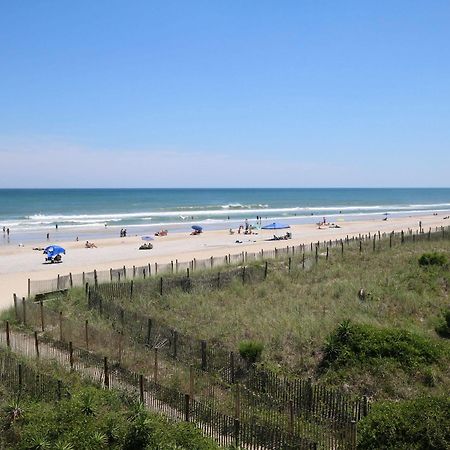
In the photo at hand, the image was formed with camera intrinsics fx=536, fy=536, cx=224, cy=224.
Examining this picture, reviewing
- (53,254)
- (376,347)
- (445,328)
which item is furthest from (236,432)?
(53,254)

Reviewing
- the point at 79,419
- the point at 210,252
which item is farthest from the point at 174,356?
the point at 210,252

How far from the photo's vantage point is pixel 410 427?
11719mm

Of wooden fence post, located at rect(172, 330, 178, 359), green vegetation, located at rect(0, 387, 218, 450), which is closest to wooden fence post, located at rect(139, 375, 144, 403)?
green vegetation, located at rect(0, 387, 218, 450)

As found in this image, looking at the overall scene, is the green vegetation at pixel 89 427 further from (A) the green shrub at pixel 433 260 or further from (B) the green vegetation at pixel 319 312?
(A) the green shrub at pixel 433 260

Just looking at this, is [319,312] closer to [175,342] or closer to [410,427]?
[175,342]

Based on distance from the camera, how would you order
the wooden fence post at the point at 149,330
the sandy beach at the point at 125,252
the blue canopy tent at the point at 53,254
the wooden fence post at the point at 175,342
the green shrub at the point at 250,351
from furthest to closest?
the blue canopy tent at the point at 53,254, the sandy beach at the point at 125,252, the wooden fence post at the point at 149,330, the green shrub at the point at 250,351, the wooden fence post at the point at 175,342

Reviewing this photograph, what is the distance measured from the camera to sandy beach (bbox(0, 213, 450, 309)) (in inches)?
1503

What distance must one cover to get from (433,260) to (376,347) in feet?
44.9

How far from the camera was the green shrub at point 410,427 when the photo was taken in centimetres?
1142

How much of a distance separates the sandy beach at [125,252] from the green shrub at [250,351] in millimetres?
14155

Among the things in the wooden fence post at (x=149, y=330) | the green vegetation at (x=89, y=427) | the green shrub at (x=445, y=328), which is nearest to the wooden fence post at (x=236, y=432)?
the green vegetation at (x=89, y=427)

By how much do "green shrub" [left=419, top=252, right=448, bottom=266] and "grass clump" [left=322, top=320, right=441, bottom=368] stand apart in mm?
11788

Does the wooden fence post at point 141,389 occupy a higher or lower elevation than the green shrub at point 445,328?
higher

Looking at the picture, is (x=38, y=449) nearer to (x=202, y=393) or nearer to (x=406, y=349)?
(x=202, y=393)
